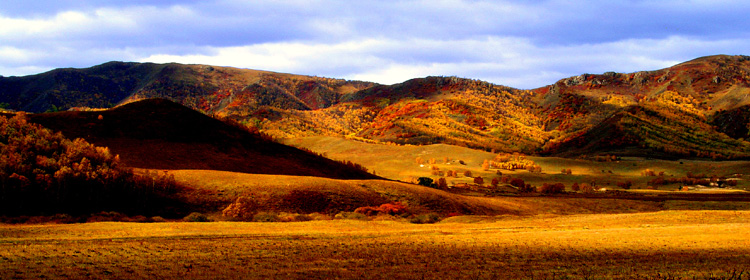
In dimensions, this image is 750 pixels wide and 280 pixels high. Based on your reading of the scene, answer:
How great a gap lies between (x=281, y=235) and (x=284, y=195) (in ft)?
55.9

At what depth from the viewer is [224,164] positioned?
59.7 m

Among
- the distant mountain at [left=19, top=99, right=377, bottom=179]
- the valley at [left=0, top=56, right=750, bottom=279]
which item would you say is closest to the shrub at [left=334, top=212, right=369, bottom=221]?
the valley at [left=0, top=56, right=750, bottom=279]

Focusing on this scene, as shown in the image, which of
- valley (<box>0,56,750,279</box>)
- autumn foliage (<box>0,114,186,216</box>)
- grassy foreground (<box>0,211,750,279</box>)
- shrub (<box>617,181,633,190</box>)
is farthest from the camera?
shrub (<box>617,181,633,190</box>)

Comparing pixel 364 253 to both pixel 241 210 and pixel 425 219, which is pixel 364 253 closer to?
pixel 425 219

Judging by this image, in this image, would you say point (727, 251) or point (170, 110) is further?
point (170, 110)

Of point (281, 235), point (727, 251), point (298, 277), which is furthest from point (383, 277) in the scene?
point (727, 251)

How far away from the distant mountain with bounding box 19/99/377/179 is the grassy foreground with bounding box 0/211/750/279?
2864 centimetres

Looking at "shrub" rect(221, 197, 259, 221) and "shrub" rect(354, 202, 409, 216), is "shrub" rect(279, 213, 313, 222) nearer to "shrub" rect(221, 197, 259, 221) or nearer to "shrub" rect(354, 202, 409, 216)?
"shrub" rect(221, 197, 259, 221)

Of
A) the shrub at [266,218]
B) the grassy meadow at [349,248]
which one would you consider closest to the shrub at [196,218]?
the grassy meadow at [349,248]

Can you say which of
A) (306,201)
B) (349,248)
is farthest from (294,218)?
(349,248)

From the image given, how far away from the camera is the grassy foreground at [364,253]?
1728 centimetres

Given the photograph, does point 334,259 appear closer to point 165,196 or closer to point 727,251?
point 727,251

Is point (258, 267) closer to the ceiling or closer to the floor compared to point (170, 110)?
closer to the floor

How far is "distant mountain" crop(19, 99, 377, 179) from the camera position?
57.3 meters
